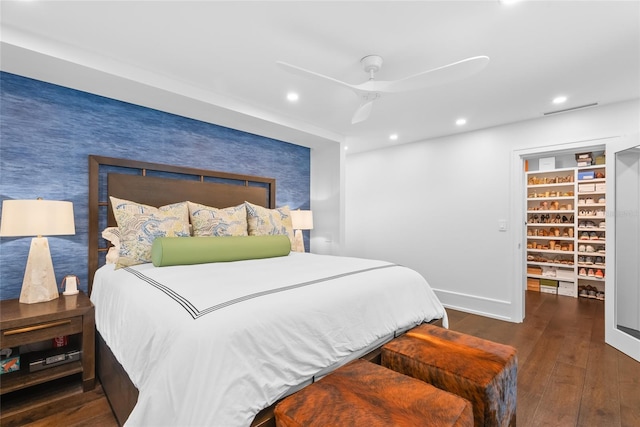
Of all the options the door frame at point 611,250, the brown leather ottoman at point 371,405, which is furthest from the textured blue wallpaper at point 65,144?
the door frame at point 611,250

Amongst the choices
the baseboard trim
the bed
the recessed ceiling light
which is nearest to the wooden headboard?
the bed

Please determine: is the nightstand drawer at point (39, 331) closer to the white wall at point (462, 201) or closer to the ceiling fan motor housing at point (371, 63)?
the ceiling fan motor housing at point (371, 63)

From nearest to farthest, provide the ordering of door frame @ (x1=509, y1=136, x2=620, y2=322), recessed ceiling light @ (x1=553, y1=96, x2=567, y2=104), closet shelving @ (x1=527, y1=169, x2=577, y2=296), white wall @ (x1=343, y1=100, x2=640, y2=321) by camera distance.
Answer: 1. recessed ceiling light @ (x1=553, y1=96, x2=567, y2=104)
2. white wall @ (x1=343, y1=100, x2=640, y2=321)
3. door frame @ (x1=509, y1=136, x2=620, y2=322)
4. closet shelving @ (x1=527, y1=169, x2=577, y2=296)

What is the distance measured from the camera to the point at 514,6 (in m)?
1.70

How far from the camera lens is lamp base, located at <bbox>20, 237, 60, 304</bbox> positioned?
6.74ft

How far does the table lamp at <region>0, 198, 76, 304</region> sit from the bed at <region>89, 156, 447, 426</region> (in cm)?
31

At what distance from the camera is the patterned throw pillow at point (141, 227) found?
2.27 meters

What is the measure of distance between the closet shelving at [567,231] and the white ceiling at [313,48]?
8.29 ft

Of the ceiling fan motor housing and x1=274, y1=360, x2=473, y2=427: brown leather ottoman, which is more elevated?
the ceiling fan motor housing

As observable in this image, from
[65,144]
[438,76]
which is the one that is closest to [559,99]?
[438,76]

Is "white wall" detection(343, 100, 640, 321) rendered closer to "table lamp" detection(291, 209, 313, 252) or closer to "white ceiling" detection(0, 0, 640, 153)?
"white ceiling" detection(0, 0, 640, 153)

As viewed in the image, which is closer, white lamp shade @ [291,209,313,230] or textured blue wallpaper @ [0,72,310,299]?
textured blue wallpaper @ [0,72,310,299]

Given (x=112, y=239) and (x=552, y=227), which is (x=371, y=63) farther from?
(x=552, y=227)

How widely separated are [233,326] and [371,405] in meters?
0.62
